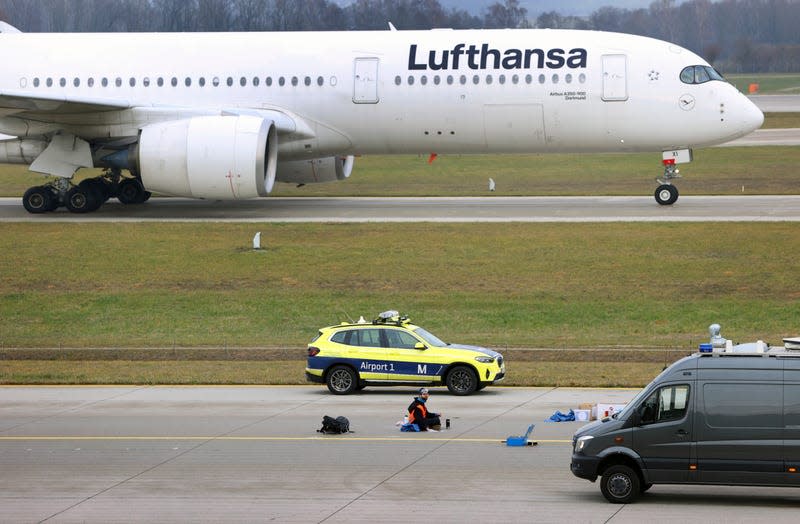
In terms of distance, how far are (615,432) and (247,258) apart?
78.5 feet

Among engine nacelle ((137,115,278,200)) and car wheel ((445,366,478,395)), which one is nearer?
car wheel ((445,366,478,395))

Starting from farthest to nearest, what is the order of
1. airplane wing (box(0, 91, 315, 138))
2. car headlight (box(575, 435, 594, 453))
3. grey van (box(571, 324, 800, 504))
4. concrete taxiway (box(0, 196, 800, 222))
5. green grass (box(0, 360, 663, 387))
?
1. concrete taxiway (box(0, 196, 800, 222))
2. airplane wing (box(0, 91, 315, 138))
3. green grass (box(0, 360, 663, 387))
4. car headlight (box(575, 435, 594, 453))
5. grey van (box(571, 324, 800, 504))

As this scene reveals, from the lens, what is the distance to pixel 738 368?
56.9 ft

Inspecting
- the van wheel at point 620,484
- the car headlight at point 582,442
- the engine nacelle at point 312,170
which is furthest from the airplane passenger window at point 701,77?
the van wheel at point 620,484

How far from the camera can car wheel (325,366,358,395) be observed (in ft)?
85.8

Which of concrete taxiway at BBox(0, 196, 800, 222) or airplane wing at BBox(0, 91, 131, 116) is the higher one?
airplane wing at BBox(0, 91, 131, 116)

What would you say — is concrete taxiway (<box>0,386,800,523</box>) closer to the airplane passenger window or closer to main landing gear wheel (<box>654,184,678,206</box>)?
the airplane passenger window

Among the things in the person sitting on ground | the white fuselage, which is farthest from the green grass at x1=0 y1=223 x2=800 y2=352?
the person sitting on ground

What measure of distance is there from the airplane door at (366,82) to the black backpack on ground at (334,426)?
2513 cm

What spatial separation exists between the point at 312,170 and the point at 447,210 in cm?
546

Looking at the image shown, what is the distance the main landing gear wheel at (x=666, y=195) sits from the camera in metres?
46.7

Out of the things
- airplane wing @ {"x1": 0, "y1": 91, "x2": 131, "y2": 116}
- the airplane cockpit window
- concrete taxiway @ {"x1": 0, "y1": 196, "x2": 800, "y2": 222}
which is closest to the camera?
airplane wing @ {"x1": 0, "y1": 91, "x2": 131, "y2": 116}

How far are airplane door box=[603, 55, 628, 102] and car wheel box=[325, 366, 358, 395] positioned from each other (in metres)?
21.5

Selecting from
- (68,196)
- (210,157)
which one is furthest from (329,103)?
(68,196)
